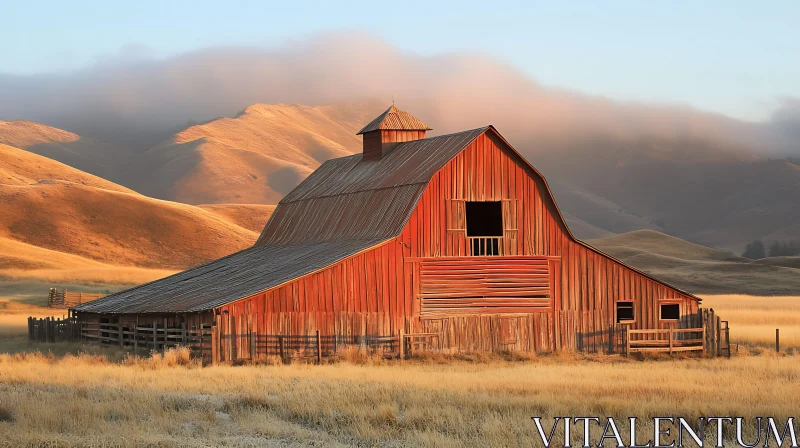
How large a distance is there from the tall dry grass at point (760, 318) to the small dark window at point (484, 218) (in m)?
10.4

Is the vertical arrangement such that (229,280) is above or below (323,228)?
→ below

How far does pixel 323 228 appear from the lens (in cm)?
4419

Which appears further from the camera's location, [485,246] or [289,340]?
[485,246]

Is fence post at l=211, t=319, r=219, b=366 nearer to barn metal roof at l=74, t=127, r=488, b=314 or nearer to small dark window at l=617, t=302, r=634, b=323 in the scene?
barn metal roof at l=74, t=127, r=488, b=314

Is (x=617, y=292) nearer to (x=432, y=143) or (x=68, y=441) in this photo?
(x=432, y=143)

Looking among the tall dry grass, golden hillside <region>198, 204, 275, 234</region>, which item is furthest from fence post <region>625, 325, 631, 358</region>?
golden hillside <region>198, 204, 275, 234</region>

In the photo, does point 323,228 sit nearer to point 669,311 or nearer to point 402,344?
point 402,344

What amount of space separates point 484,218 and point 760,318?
64.8 ft

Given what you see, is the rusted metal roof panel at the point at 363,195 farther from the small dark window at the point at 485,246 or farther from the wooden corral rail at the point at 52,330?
the wooden corral rail at the point at 52,330

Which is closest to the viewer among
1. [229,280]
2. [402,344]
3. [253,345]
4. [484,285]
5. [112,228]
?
[253,345]

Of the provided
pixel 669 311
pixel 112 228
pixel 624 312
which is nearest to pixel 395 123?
pixel 624 312

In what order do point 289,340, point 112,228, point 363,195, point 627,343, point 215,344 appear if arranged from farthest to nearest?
1. point 112,228
2. point 363,195
3. point 627,343
4. point 289,340
5. point 215,344

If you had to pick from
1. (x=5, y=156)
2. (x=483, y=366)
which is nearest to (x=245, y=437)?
(x=483, y=366)

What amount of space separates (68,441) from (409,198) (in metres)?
22.5
